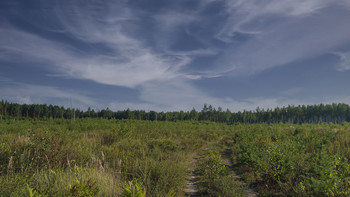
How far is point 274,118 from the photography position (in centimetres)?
8450

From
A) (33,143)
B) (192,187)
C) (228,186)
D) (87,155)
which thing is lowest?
(192,187)

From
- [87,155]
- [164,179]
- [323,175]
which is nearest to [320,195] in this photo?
[323,175]

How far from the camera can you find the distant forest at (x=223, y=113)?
77.3 meters

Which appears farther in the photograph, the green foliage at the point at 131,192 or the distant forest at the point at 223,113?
the distant forest at the point at 223,113

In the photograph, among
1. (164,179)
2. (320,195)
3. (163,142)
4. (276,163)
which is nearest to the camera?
(320,195)

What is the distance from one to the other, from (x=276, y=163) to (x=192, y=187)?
288 cm

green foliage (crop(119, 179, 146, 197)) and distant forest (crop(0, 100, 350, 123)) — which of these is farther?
distant forest (crop(0, 100, 350, 123))

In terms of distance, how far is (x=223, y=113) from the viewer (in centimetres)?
8938

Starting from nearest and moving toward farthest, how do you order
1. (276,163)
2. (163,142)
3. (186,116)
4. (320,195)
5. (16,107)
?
(320,195), (276,163), (163,142), (16,107), (186,116)

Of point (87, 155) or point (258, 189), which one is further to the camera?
point (87, 155)

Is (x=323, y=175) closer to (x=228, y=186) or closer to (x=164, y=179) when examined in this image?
(x=228, y=186)

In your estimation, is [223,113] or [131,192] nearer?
[131,192]

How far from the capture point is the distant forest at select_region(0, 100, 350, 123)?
254 ft

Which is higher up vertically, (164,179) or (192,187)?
(164,179)
